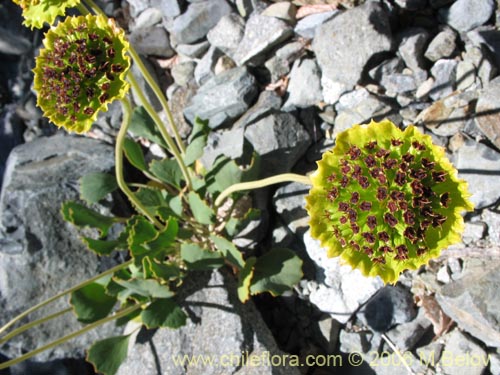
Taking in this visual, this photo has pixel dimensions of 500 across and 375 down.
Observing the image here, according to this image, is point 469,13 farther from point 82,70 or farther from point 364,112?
point 82,70

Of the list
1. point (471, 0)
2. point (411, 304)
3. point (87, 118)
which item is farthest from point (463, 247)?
point (87, 118)

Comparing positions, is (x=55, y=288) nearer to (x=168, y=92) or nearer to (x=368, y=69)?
(x=168, y=92)

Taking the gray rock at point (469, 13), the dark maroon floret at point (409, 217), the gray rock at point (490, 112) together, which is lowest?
the gray rock at point (490, 112)

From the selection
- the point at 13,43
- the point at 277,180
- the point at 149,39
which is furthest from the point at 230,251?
the point at 13,43

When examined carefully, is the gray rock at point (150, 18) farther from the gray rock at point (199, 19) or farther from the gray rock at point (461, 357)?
the gray rock at point (461, 357)
